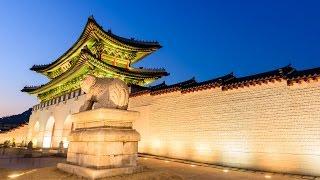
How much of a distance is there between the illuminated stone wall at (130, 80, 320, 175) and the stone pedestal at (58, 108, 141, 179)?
8701 millimetres

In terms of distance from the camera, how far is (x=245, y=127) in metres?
14.3

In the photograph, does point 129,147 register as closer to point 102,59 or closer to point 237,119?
point 237,119

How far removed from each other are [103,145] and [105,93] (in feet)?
4.24

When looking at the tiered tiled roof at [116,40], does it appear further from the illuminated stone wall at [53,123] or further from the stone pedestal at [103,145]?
the stone pedestal at [103,145]

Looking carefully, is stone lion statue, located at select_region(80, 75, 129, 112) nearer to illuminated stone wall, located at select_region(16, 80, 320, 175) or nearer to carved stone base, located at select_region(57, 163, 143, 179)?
carved stone base, located at select_region(57, 163, 143, 179)

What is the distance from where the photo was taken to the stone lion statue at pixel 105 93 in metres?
6.60

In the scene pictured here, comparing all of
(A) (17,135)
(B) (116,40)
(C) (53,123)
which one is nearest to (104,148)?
(B) (116,40)

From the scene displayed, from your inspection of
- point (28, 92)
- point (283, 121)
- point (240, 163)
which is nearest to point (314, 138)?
point (283, 121)

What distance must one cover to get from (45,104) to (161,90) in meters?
20.2

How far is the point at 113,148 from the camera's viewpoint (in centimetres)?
617

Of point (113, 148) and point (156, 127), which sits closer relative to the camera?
point (113, 148)

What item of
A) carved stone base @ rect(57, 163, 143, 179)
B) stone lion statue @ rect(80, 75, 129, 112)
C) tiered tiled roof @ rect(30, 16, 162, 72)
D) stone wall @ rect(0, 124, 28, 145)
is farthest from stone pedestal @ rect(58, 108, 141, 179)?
stone wall @ rect(0, 124, 28, 145)

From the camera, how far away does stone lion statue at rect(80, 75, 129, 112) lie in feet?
21.6

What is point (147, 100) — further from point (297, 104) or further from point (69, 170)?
point (69, 170)
